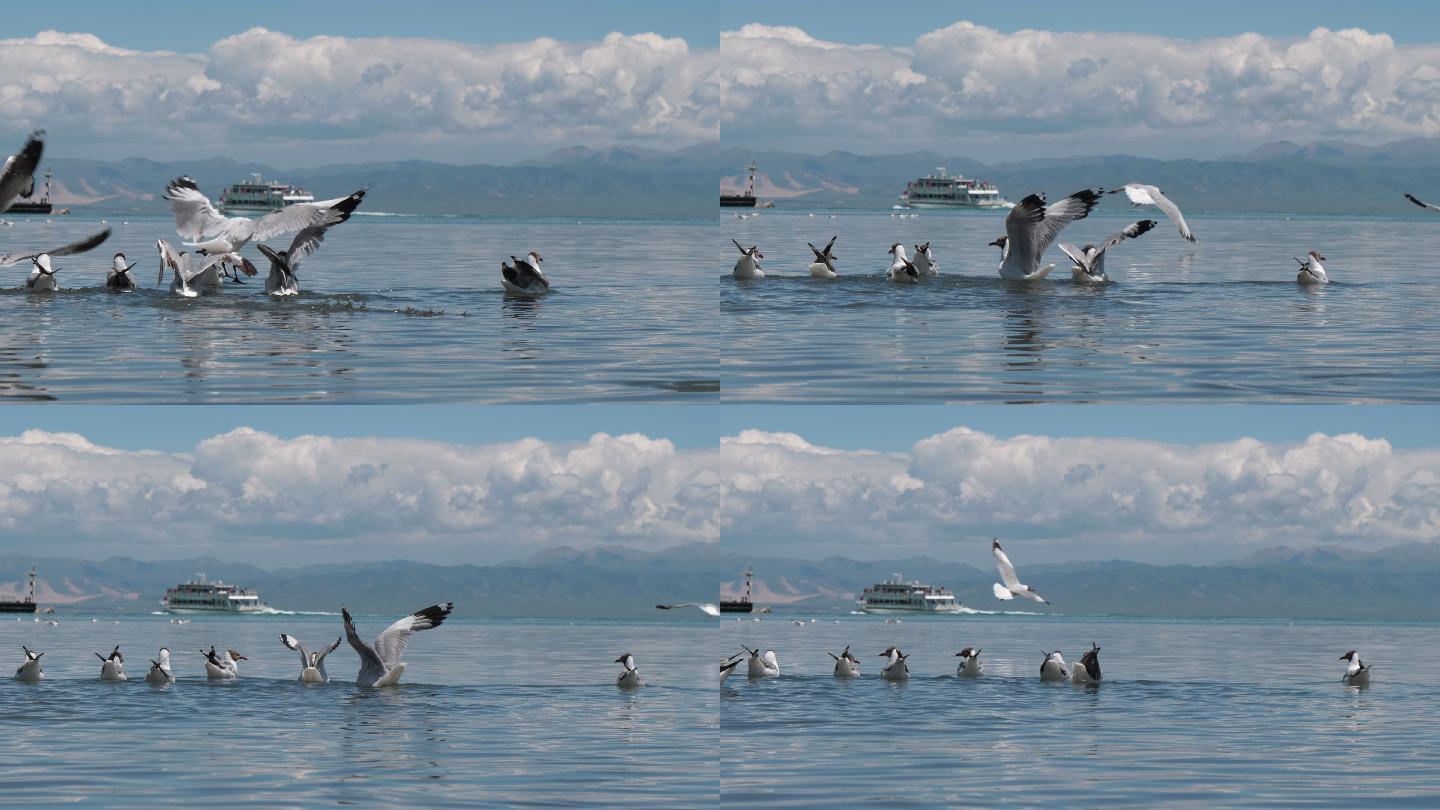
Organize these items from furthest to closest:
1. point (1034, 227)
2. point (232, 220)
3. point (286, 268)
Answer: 1. point (1034, 227)
2. point (286, 268)
3. point (232, 220)

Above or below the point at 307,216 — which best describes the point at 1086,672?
below

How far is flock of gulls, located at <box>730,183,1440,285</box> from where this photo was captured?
29.1 metres

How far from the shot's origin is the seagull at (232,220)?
25750 mm

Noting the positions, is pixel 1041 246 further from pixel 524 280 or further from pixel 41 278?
pixel 41 278

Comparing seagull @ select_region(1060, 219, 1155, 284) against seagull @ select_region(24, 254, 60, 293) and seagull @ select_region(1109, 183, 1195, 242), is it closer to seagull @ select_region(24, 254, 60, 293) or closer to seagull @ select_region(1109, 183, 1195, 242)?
seagull @ select_region(1109, 183, 1195, 242)

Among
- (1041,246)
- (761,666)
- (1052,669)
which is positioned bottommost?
(761,666)

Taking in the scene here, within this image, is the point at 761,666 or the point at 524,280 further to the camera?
the point at 761,666

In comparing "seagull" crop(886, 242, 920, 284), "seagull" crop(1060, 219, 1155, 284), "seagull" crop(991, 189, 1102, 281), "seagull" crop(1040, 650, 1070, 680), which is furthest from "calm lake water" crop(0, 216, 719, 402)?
"seagull" crop(1040, 650, 1070, 680)

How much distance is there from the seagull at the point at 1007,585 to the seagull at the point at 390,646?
340 inches

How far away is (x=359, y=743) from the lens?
1812 cm

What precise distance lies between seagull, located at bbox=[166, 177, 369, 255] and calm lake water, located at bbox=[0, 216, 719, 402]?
1079 mm

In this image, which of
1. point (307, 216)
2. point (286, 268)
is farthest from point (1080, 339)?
point (286, 268)

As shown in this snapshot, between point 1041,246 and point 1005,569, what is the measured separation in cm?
638

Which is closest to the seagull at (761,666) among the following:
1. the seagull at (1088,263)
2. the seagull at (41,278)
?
the seagull at (1088,263)
